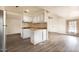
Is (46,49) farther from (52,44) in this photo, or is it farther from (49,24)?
(49,24)

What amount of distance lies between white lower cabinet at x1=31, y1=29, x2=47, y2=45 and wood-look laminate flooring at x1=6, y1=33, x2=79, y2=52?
7 cm

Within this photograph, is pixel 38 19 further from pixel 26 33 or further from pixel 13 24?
pixel 13 24

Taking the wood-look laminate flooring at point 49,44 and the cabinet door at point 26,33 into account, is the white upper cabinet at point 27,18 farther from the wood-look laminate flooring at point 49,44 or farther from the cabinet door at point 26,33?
the wood-look laminate flooring at point 49,44

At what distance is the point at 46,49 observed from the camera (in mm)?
1519

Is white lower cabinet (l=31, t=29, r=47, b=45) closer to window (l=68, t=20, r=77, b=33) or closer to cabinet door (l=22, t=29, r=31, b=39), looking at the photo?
cabinet door (l=22, t=29, r=31, b=39)

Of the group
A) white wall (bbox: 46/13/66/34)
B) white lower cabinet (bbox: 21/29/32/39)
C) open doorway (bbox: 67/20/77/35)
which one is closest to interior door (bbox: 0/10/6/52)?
white lower cabinet (bbox: 21/29/32/39)

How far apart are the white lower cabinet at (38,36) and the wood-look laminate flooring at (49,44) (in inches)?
2.8

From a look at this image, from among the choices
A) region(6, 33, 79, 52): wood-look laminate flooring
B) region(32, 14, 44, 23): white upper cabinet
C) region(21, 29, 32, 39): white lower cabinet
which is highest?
region(32, 14, 44, 23): white upper cabinet

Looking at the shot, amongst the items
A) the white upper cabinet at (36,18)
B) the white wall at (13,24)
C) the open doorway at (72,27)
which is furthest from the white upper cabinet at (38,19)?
the open doorway at (72,27)

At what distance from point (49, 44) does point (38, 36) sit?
246 millimetres

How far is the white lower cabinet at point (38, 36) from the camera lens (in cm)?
164

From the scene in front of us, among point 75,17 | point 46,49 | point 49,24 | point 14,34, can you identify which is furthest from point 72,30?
point 14,34

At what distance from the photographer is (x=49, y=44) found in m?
1.60

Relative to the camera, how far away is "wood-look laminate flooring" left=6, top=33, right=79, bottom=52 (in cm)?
151
